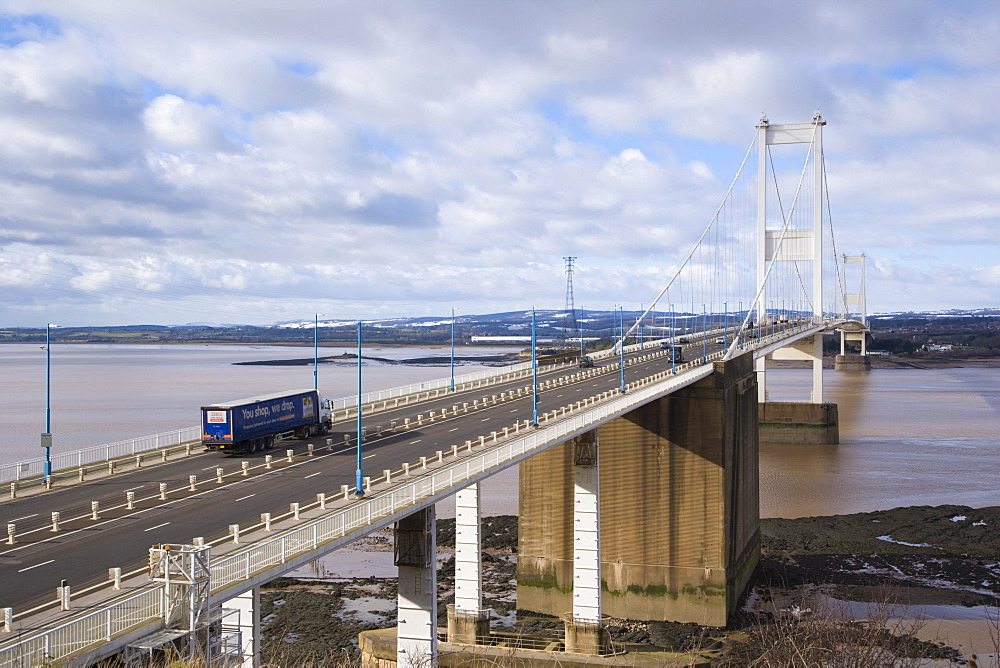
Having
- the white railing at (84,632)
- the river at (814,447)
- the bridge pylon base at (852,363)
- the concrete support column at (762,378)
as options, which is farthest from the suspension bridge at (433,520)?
the bridge pylon base at (852,363)

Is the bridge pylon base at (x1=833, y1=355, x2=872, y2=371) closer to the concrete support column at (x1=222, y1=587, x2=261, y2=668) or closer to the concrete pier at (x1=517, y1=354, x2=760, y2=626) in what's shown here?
the concrete pier at (x1=517, y1=354, x2=760, y2=626)

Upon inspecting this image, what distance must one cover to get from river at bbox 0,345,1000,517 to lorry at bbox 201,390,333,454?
20.1m

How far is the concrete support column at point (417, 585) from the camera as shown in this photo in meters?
22.2

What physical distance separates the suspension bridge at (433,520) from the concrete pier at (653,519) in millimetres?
74

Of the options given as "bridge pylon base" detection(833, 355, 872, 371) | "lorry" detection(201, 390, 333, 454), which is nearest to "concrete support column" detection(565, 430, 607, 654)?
"lorry" detection(201, 390, 333, 454)

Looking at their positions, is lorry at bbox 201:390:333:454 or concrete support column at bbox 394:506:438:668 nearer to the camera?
concrete support column at bbox 394:506:438:668

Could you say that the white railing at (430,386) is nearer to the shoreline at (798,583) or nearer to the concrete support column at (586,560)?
the shoreline at (798,583)

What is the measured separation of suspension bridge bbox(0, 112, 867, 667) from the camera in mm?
14312

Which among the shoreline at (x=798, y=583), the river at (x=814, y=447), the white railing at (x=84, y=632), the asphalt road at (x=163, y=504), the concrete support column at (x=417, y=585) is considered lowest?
the shoreline at (x=798, y=583)

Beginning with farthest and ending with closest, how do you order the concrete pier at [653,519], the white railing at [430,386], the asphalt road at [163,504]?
the white railing at [430,386] → the concrete pier at [653,519] → the asphalt road at [163,504]

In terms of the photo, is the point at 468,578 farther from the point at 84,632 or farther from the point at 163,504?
the point at 84,632

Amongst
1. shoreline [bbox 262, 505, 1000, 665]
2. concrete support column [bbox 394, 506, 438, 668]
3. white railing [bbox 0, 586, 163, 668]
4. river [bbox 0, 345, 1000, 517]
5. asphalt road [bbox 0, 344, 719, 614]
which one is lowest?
shoreline [bbox 262, 505, 1000, 665]

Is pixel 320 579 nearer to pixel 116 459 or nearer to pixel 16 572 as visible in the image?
pixel 116 459

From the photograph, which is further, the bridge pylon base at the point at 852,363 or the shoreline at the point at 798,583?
the bridge pylon base at the point at 852,363
